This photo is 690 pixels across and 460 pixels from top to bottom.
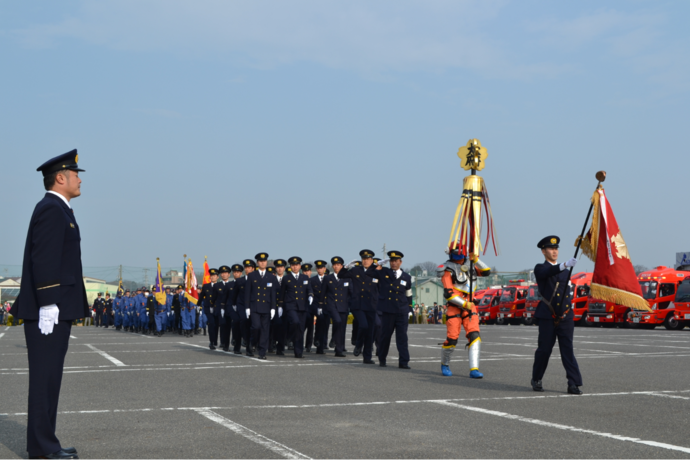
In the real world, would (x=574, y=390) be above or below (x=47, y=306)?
below

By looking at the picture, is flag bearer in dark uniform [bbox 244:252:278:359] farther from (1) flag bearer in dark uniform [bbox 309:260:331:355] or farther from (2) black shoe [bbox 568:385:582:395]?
(2) black shoe [bbox 568:385:582:395]

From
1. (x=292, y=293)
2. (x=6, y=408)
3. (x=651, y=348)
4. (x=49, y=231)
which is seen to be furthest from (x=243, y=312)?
(x=49, y=231)

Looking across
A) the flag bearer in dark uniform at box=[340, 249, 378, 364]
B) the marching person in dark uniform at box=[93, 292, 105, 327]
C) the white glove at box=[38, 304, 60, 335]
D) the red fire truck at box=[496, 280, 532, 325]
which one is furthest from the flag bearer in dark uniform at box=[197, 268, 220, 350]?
the red fire truck at box=[496, 280, 532, 325]

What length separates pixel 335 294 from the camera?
17.7 m

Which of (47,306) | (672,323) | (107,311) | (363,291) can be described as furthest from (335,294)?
(107,311)

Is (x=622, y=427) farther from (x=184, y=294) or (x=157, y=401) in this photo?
(x=184, y=294)

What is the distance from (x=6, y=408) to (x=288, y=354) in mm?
9363

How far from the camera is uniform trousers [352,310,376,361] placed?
47.6ft

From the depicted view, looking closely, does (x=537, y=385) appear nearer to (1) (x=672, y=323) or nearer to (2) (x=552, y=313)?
(2) (x=552, y=313)

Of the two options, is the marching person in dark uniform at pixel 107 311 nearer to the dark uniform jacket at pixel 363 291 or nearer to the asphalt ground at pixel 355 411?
the dark uniform jacket at pixel 363 291

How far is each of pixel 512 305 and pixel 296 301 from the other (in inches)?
1403

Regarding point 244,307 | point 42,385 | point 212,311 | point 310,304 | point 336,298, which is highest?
point 336,298

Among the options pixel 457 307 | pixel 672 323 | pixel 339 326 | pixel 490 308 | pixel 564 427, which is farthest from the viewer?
pixel 490 308

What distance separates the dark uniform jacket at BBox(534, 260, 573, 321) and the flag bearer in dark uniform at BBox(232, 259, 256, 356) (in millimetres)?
7453
